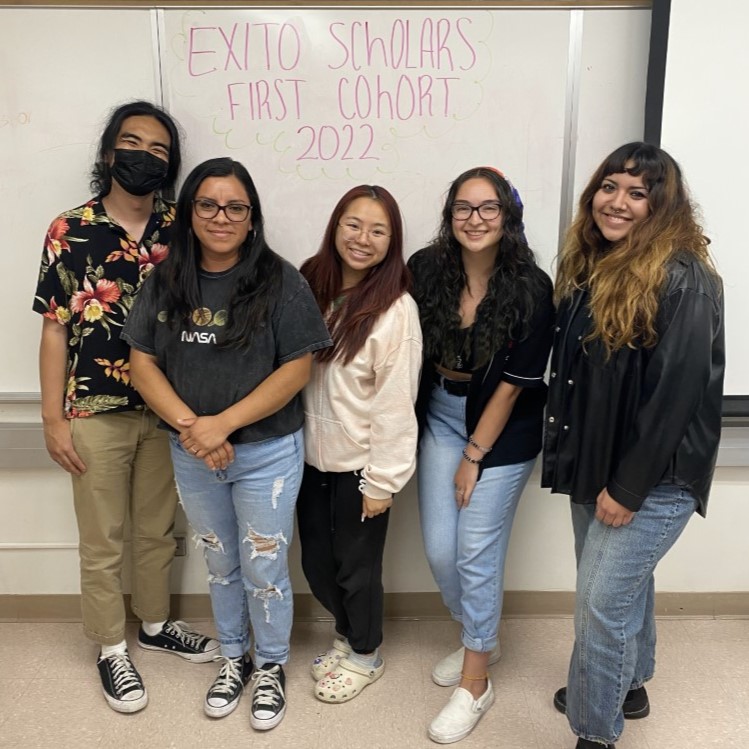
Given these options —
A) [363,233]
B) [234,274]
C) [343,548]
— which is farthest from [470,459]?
[234,274]

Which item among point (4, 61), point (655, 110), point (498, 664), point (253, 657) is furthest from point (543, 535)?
point (4, 61)

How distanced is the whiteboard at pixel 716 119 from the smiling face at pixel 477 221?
2.21 ft

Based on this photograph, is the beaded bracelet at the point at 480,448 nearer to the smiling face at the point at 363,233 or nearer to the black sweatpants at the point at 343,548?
the black sweatpants at the point at 343,548

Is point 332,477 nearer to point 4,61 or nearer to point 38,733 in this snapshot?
point 38,733

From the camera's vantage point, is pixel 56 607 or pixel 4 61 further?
pixel 56 607

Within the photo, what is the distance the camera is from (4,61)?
186cm

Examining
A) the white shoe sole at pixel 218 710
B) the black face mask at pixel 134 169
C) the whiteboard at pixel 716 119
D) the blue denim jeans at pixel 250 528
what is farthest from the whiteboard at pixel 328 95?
the white shoe sole at pixel 218 710

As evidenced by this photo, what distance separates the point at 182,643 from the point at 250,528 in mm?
663

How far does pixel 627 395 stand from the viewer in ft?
4.62

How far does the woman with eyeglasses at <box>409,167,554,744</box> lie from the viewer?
5.27 ft

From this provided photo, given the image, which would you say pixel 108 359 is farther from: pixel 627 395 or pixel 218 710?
pixel 627 395

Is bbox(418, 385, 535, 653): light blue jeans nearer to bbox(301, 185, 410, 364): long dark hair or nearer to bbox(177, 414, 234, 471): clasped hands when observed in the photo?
bbox(301, 185, 410, 364): long dark hair

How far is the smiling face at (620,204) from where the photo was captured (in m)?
1.41

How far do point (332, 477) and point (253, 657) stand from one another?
76 cm
